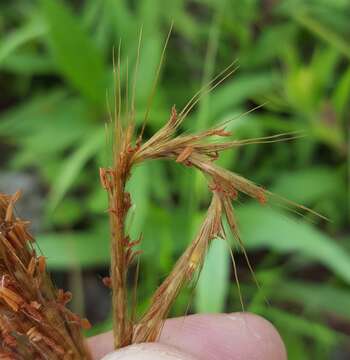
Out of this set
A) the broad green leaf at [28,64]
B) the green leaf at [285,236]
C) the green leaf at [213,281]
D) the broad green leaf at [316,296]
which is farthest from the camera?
the broad green leaf at [28,64]

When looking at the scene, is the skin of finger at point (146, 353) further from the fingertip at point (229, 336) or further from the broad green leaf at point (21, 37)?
the broad green leaf at point (21, 37)

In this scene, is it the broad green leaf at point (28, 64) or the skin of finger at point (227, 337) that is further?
the broad green leaf at point (28, 64)

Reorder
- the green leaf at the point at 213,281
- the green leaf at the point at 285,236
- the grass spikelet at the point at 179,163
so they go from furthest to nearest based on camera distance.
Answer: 1. the green leaf at the point at 285,236
2. the green leaf at the point at 213,281
3. the grass spikelet at the point at 179,163

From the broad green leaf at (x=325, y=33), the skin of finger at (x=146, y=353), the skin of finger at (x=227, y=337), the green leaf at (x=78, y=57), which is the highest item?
the broad green leaf at (x=325, y=33)

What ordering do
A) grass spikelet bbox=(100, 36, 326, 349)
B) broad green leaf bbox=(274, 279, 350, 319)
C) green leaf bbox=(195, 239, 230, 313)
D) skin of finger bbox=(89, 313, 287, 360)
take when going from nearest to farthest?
grass spikelet bbox=(100, 36, 326, 349), skin of finger bbox=(89, 313, 287, 360), green leaf bbox=(195, 239, 230, 313), broad green leaf bbox=(274, 279, 350, 319)

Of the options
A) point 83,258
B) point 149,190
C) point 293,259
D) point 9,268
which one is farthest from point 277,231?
point 9,268

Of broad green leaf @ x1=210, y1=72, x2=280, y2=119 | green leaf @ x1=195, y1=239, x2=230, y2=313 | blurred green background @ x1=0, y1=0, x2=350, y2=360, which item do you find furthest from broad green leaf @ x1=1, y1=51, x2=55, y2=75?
green leaf @ x1=195, y1=239, x2=230, y2=313

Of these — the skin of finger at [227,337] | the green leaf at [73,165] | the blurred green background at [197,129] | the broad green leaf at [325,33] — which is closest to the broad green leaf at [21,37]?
the blurred green background at [197,129]

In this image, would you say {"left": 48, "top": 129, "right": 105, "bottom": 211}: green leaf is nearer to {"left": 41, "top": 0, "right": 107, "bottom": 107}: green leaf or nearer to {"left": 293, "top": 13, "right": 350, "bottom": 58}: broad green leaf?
{"left": 41, "top": 0, "right": 107, "bottom": 107}: green leaf
